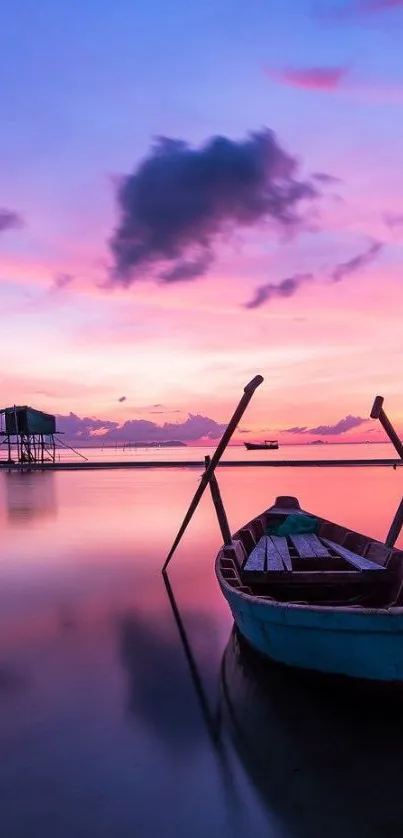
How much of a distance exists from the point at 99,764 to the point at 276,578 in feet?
14.5

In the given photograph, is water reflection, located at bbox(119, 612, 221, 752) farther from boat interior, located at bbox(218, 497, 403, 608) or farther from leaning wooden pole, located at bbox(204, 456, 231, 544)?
leaning wooden pole, located at bbox(204, 456, 231, 544)

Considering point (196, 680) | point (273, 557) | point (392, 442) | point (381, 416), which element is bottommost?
point (196, 680)

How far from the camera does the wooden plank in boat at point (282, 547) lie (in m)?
10.8

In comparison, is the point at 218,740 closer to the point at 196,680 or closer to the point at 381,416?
the point at 196,680

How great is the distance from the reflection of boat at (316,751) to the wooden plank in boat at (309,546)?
3.04 meters

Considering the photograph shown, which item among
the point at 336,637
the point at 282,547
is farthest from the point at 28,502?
the point at 336,637

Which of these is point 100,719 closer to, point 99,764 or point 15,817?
point 99,764

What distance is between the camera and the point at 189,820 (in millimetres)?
5352

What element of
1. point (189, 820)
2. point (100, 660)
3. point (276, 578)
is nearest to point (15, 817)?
point (189, 820)

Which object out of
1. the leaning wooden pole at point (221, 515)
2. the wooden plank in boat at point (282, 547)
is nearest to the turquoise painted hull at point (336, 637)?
the wooden plank in boat at point (282, 547)

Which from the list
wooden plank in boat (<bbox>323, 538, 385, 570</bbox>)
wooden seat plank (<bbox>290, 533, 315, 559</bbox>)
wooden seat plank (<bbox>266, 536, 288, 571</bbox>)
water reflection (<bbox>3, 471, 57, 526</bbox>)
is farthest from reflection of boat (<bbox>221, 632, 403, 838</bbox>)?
water reflection (<bbox>3, 471, 57, 526</bbox>)

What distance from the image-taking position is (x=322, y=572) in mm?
9648

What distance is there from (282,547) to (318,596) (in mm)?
2039

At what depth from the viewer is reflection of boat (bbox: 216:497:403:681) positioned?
6766 mm
